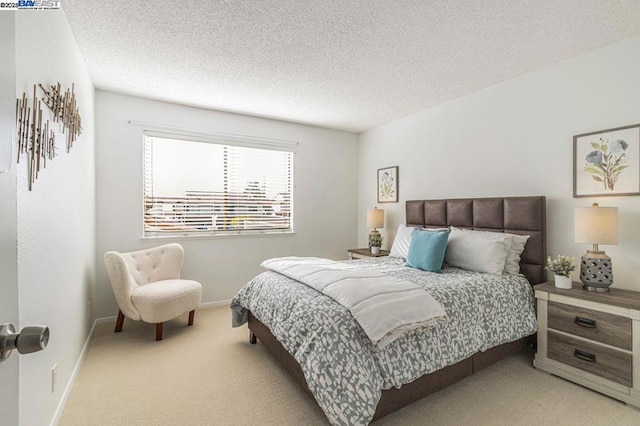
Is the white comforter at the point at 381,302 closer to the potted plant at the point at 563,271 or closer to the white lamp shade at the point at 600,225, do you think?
the potted plant at the point at 563,271

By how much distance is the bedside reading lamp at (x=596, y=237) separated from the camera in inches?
83.8

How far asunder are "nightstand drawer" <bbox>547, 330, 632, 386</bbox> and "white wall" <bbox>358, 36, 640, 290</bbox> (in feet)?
2.16

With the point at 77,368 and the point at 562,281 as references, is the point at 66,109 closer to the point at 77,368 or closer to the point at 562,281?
the point at 77,368

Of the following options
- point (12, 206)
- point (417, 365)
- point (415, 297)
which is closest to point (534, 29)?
point (415, 297)

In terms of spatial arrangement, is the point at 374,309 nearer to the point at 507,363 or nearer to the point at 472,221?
the point at 507,363

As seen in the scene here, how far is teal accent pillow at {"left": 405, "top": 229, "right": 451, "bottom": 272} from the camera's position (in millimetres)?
2729

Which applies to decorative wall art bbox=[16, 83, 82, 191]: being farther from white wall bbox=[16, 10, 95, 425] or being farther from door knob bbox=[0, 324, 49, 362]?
door knob bbox=[0, 324, 49, 362]

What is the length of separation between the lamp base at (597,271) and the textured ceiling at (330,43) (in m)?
1.70

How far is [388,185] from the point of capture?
4457 millimetres

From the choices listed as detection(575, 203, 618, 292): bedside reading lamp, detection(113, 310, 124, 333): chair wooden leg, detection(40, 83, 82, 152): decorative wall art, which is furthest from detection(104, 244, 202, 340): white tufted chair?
detection(575, 203, 618, 292): bedside reading lamp

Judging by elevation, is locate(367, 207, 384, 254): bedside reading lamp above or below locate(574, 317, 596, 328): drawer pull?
above

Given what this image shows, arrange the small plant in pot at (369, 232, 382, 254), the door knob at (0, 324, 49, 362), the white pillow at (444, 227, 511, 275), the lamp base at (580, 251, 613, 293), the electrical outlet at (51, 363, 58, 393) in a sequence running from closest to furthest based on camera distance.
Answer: the door knob at (0, 324, 49, 362) → the electrical outlet at (51, 363, 58, 393) → the lamp base at (580, 251, 613, 293) → the white pillow at (444, 227, 511, 275) → the small plant in pot at (369, 232, 382, 254)

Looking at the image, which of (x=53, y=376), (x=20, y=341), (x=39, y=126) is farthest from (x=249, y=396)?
(x=39, y=126)

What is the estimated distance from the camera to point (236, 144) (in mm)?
4070
